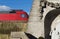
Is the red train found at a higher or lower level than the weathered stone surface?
higher

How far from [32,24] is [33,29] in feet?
1.12

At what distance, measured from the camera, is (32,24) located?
18.1 meters

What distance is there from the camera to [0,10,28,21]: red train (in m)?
20.0

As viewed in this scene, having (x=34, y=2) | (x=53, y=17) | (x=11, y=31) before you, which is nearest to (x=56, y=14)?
(x=53, y=17)

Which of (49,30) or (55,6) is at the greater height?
(55,6)

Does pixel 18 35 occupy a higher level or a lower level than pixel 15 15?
lower

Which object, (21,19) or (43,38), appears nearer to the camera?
(43,38)

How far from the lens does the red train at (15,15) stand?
2000 centimetres

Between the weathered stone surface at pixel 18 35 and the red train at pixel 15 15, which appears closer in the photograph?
the weathered stone surface at pixel 18 35

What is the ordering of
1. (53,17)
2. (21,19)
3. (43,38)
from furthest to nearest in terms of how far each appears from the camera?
(21,19) → (53,17) → (43,38)

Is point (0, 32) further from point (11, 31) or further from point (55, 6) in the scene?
point (55, 6)

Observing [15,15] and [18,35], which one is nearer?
[18,35]

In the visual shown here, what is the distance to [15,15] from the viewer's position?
20016mm

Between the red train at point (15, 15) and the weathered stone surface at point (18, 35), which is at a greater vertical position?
the red train at point (15, 15)
